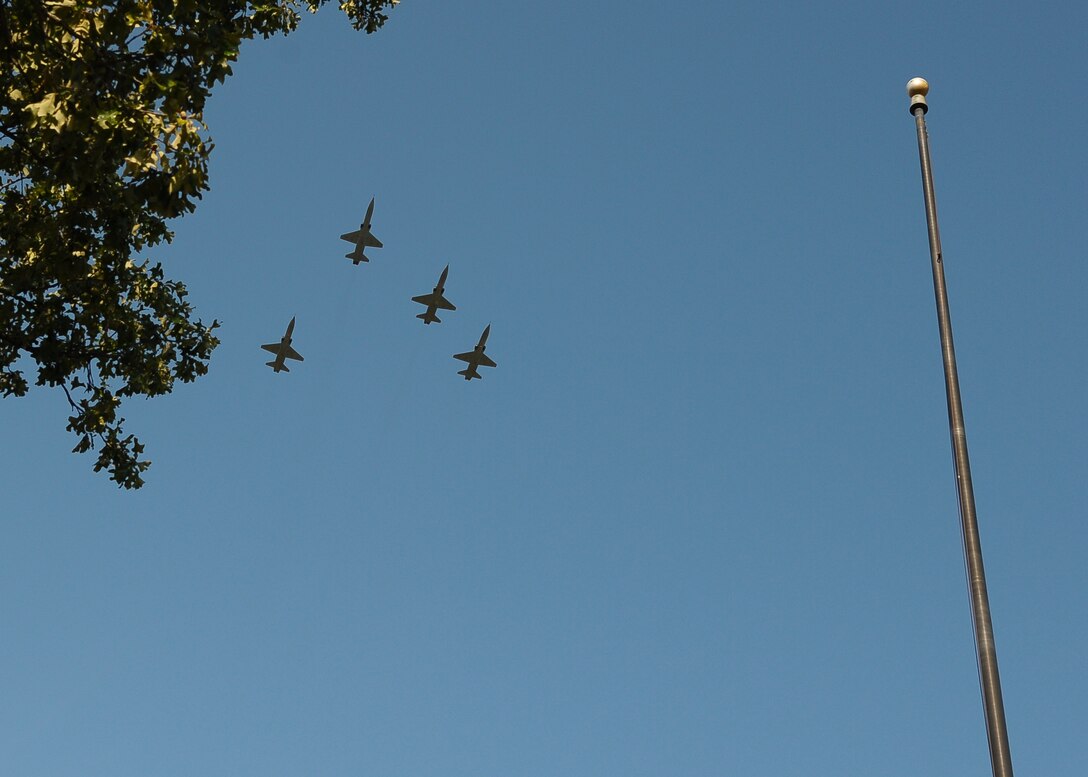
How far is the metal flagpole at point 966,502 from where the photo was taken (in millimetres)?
11555

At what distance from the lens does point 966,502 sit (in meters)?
13.1

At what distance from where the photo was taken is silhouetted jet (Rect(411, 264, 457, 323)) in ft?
150

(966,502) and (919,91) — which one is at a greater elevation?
(919,91)

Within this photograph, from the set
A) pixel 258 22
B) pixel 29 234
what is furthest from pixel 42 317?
pixel 258 22

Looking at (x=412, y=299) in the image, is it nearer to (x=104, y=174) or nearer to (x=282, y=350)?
(x=282, y=350)

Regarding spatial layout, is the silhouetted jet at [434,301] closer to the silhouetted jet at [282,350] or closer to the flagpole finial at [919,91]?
the silhouetted jet at [282,350]

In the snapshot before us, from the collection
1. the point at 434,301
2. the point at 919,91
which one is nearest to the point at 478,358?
the point at 434,301

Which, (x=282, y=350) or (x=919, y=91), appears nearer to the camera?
(x=919, y=91)

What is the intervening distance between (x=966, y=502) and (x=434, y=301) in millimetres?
34290

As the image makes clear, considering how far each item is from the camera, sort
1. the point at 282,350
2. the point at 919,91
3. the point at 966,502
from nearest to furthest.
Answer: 1. the point at 966,502
2. the point at 919,91
3. the point at 282,350

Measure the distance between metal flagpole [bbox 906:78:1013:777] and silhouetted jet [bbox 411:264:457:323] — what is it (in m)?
31.1

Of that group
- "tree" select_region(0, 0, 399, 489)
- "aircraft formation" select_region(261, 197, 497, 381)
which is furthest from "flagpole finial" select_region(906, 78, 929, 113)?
"aircraft formation" select_region(261, 197, 497, 381)

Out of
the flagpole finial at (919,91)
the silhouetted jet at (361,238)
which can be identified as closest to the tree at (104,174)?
the flagpole finial at (919,91)

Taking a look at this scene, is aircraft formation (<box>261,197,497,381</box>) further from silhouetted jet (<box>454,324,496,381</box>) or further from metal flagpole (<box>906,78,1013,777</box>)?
metal flagpole (<box>906,78,1013,777</box>)
